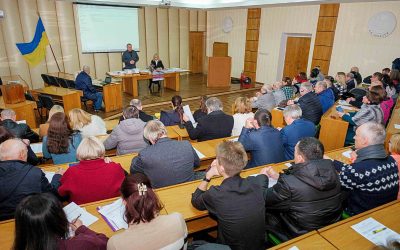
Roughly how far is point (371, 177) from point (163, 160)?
1.72 m

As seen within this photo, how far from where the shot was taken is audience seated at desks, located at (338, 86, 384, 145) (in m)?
4.16

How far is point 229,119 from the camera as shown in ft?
12.7

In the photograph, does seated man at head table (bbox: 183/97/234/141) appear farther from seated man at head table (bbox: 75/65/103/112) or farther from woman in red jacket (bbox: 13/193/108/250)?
seated man at head table (bbox: 75/65/103/112)

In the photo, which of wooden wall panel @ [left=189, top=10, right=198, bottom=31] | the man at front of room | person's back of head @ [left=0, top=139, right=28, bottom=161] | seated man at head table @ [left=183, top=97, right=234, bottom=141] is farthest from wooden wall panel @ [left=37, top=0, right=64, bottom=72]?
person's back of head @ [left=0, top=139, right=28, bottom=161]

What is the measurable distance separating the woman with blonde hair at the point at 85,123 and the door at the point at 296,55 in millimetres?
8205

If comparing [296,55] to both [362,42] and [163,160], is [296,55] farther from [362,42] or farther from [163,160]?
[163,160]

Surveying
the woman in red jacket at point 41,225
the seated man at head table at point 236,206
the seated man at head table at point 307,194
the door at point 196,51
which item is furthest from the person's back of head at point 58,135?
the door at point 196,51

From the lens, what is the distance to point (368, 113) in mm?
4176

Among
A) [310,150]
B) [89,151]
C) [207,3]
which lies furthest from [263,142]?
[207,3]

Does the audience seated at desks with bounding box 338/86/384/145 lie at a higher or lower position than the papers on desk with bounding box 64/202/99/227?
higher

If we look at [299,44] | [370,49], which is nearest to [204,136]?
[370,49]

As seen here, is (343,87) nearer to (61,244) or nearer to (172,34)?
(61,244)

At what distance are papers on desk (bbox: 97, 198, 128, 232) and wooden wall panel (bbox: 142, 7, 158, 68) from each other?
10.4 metres

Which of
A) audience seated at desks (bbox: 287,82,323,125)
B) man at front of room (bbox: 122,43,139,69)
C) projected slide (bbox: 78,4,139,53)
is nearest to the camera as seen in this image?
audience seated at desks (bbox: 287,82,323,125)
